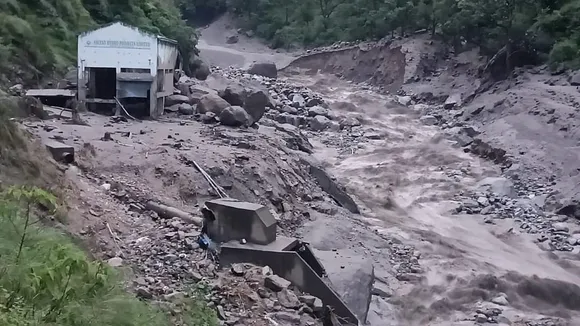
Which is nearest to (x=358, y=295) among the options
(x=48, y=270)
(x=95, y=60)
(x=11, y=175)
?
(x=11, y=175)

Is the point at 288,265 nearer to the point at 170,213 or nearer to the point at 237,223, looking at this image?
the point at 237,223

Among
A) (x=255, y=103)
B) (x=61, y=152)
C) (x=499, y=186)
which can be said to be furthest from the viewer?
(x=255, y=103)

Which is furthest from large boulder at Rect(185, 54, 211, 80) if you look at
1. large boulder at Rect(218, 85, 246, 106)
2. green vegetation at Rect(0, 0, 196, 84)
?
large boulder at Rect(218, 85, 246, 106)

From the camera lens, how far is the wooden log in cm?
1100

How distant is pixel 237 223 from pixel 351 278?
2.14 meters

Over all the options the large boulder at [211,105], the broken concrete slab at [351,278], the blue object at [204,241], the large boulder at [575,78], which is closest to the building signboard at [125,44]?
the large boulder at [211,105]

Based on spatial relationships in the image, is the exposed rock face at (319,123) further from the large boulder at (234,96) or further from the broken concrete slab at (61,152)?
the broken concrete slab at (61,152)

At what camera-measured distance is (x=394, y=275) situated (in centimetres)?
1340

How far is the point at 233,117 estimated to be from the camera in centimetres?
1969

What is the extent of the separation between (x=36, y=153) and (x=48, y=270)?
556 cm

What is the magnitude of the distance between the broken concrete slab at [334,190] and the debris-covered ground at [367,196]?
6cm

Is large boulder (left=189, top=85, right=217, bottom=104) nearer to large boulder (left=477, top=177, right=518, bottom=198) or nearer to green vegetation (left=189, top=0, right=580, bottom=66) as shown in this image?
large boulder (left=477, top=177, right=518, bottom=198)

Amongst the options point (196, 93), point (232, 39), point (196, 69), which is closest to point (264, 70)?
point (196, 69)

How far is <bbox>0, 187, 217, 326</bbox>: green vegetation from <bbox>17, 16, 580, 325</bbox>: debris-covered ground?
5.74 feet
